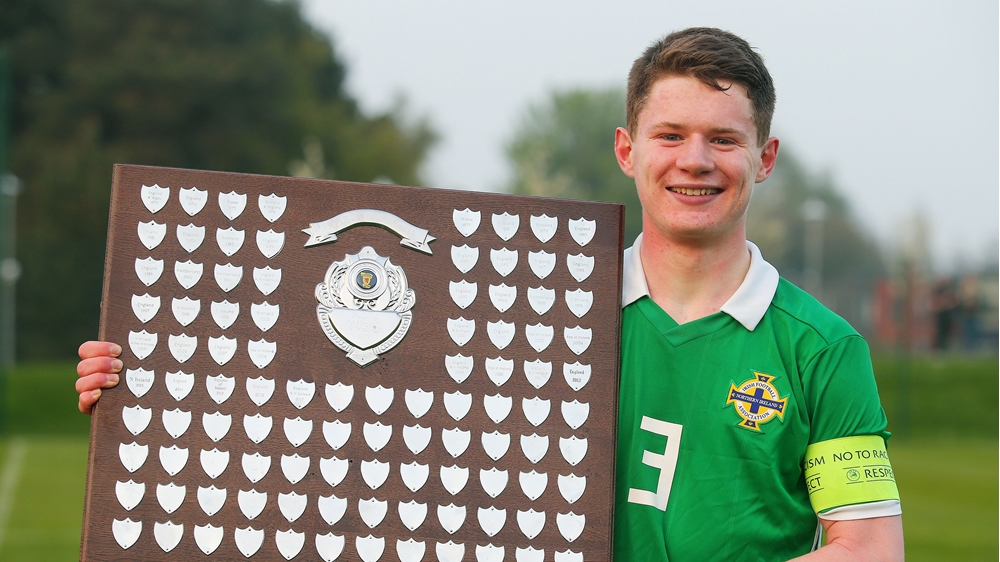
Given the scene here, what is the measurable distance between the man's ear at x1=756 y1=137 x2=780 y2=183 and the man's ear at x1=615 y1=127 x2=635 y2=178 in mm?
379

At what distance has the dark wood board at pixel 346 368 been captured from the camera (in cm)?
300

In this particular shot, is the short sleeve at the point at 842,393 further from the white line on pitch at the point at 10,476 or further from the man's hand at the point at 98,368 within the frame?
the white line on pitch at the point at 10,476

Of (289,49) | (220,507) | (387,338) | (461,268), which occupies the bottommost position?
(220,507)

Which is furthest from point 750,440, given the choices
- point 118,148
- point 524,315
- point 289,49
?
point 289,49

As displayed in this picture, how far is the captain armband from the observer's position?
120 inches

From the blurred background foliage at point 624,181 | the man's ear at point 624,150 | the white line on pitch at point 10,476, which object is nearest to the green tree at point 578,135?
the blurred background foliage at point 624,181

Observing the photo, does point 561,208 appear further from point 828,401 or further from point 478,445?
point 828,401

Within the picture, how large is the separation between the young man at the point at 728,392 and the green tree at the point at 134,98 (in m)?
35.7

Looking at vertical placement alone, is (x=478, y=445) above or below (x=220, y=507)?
above

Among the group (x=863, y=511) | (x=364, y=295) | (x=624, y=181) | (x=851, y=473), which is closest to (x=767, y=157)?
(x=851, y=473)

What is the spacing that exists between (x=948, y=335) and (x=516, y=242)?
36603mm

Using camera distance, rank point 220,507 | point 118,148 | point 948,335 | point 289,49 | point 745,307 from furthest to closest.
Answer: point 289,49, point 118,148, point 948,335, point 745,307, point 220,507

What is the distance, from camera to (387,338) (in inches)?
121

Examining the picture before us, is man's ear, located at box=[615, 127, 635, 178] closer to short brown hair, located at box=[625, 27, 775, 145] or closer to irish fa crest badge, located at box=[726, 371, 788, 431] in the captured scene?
short brown hair, located at box=[625, 27, 775, 145]
